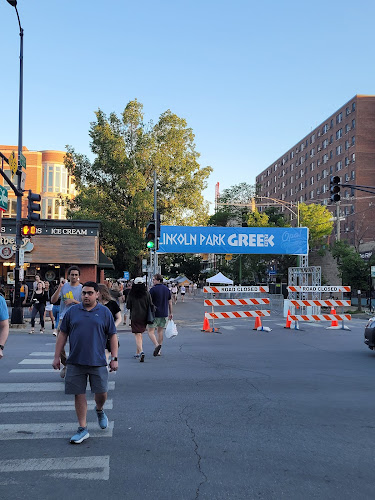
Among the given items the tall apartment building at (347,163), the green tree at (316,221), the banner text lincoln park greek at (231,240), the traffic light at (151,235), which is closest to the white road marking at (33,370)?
the traffic light at (151,235)

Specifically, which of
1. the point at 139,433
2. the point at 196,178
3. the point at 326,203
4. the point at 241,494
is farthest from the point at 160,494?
the point at 326,203

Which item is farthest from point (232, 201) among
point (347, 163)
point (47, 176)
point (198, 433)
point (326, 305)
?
point (198, 433)

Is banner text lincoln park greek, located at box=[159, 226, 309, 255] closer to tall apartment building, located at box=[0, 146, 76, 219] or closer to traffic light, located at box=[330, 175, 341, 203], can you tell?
traffic light, located at box=[330, 175, 341, 203]

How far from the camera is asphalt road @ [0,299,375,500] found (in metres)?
4.29

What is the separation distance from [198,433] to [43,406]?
95.0 inches

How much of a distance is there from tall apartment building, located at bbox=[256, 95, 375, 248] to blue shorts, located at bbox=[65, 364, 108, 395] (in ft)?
207

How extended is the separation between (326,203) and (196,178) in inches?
1778

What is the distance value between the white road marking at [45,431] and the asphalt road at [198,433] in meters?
0.02

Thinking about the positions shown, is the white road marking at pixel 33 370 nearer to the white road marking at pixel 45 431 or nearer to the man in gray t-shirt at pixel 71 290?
the man in gray t-shirt at pixel 71 290

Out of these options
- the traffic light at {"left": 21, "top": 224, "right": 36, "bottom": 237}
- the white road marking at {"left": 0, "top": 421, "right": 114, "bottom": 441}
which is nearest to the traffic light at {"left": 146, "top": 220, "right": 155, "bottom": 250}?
the traffic light at {"left": 21, "top": 224, "right": 36, "bottom": 237}

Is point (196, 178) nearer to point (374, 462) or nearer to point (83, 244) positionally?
point (83, 244)

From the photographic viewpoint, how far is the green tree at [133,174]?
40.4m

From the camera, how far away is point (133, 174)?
3959 cm

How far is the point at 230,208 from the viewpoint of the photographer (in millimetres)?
95375
